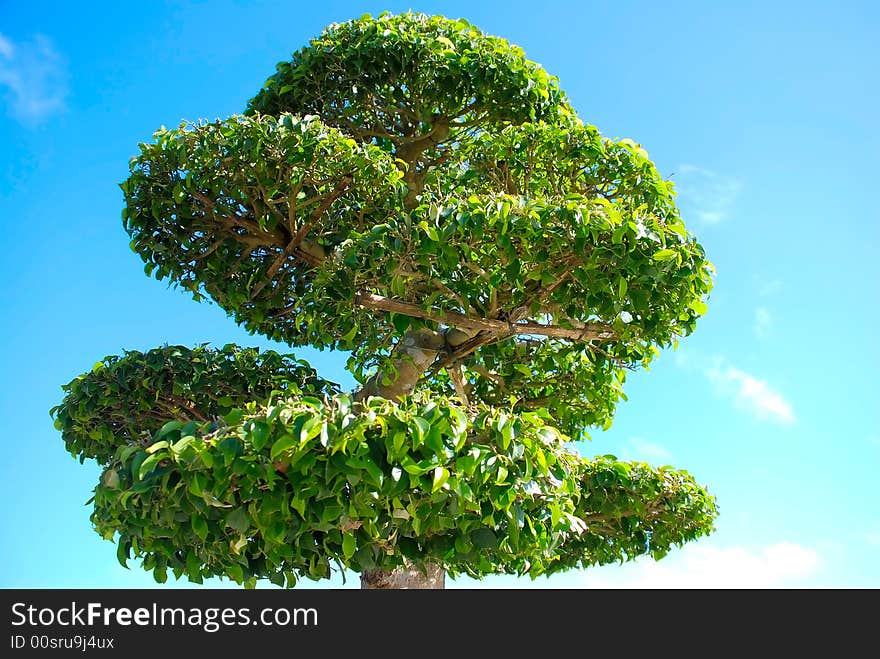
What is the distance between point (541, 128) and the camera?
5441 mm

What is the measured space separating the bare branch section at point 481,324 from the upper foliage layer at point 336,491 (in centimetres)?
110

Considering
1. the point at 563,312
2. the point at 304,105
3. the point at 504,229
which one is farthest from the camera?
the point at 304,105

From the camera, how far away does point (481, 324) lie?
510 cm

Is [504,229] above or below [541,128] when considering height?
below

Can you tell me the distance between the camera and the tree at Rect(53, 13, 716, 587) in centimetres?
350

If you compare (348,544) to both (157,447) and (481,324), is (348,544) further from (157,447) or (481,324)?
(481,324)

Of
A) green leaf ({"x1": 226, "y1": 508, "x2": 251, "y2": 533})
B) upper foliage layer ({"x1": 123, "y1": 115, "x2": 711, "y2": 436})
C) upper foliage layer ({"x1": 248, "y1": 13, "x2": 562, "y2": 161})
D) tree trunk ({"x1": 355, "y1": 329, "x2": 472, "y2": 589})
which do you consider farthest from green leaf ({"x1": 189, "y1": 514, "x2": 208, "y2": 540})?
upper foliage layer ({"x1": 248, "y1": 13, "x2": 562, "y2": 161})

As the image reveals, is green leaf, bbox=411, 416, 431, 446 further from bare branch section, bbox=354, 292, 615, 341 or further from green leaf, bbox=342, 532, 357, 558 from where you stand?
bare branch section, bbox=354, 292, 615, 341
